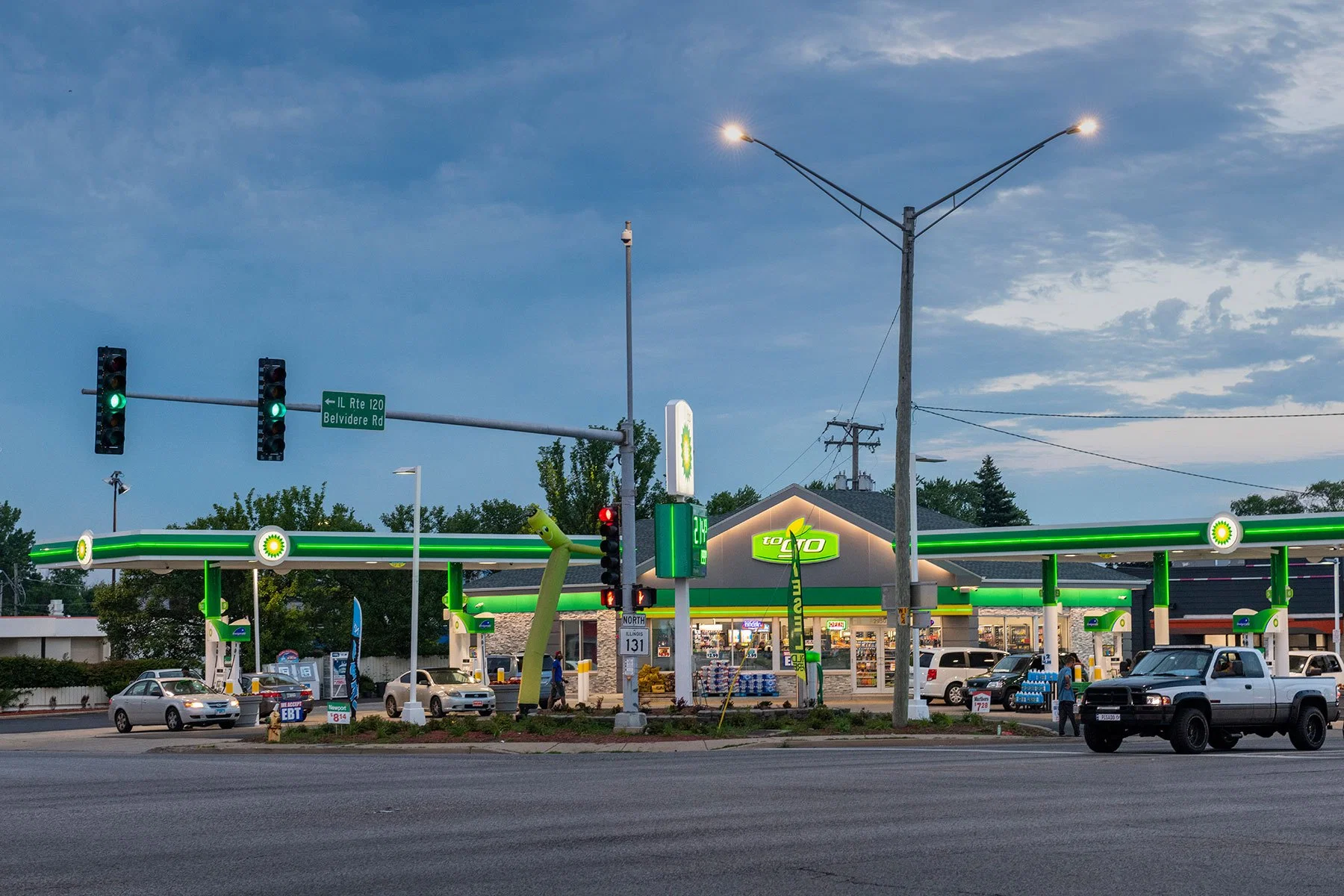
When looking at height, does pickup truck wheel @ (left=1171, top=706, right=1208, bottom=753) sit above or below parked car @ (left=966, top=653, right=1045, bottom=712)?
above

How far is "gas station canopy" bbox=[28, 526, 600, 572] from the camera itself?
4775 cm

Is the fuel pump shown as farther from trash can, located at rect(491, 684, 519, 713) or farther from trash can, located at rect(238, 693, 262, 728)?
trash can, located at rect(238, 693, 262, 728)

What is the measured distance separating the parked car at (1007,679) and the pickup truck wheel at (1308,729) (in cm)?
1583

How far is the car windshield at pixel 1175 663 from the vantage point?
23.9m

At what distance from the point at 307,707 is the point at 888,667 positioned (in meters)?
20.3

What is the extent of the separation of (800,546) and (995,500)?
6905 centimetres

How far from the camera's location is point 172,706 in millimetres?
39312

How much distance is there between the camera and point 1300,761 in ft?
68.0

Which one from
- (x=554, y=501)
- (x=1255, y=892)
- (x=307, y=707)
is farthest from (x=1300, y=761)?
(x=554, y=501)

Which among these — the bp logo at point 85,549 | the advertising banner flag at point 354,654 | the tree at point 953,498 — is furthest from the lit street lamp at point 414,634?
the tree at point 953,498

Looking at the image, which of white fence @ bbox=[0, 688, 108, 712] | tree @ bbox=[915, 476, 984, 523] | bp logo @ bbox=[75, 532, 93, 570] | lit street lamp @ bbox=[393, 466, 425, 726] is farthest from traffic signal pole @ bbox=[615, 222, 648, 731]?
tree @ bbox=[915, 476, 984, 523]

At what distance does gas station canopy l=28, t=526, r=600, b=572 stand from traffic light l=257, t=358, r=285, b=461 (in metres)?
22.3

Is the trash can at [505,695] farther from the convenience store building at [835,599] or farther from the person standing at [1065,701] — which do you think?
the person standing at [1065,701]

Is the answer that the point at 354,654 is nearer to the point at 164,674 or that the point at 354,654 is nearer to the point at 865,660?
the point at 164,674
